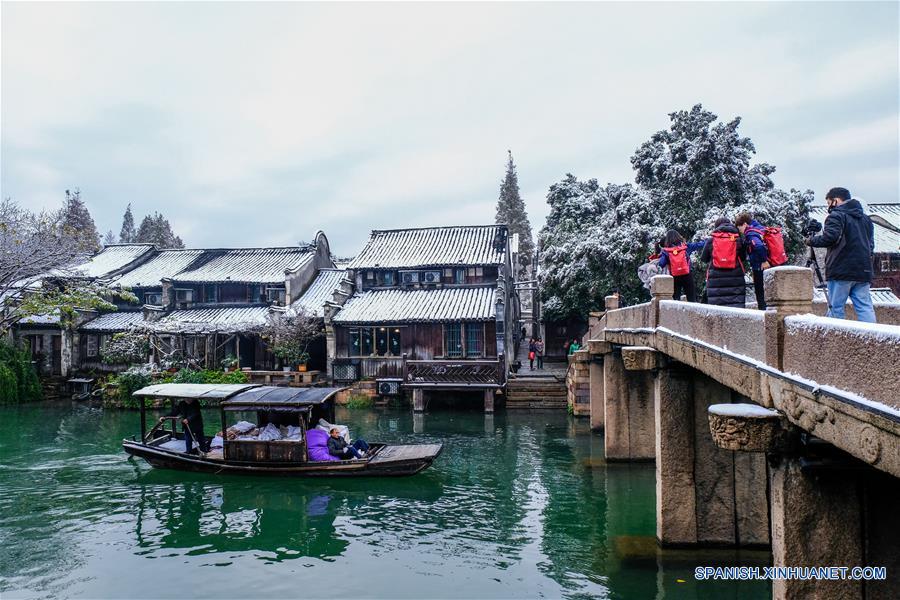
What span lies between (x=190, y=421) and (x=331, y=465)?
17.9 feet

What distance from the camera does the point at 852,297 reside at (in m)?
6.59

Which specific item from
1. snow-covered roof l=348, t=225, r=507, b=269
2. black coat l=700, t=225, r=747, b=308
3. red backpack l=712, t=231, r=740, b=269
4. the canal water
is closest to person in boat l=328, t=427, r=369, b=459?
the canal water

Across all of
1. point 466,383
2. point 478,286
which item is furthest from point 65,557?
point 478,286

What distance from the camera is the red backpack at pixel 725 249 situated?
29.7ft

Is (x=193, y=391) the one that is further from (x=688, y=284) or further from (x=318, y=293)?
(x=318, y=293)

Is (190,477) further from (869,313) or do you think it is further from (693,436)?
(869,313)

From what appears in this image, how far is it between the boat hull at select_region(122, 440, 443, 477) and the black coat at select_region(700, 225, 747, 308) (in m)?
9.73

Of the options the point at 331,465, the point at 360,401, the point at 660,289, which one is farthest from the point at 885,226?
the point at 331,465

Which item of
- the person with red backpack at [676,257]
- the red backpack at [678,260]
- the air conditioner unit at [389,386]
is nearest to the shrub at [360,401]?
the air conditioner unit at [389,386]

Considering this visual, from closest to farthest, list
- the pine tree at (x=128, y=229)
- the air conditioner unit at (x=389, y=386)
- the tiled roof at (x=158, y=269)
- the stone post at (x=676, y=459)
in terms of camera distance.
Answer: the stone post at (x=676, y=459) → the air conditioner unit at (x=389, y=386) → the tiled roof at (x=158, y=269) → the pine tree at (x=128, y=229)

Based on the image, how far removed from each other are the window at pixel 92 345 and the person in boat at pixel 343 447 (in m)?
25.1

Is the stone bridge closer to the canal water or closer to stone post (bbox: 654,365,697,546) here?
stone post (bbox: 654,365,697,546)

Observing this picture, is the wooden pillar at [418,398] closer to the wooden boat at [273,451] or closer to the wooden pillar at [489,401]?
the wooden pillar at [489,401]

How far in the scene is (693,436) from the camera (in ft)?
33.3
